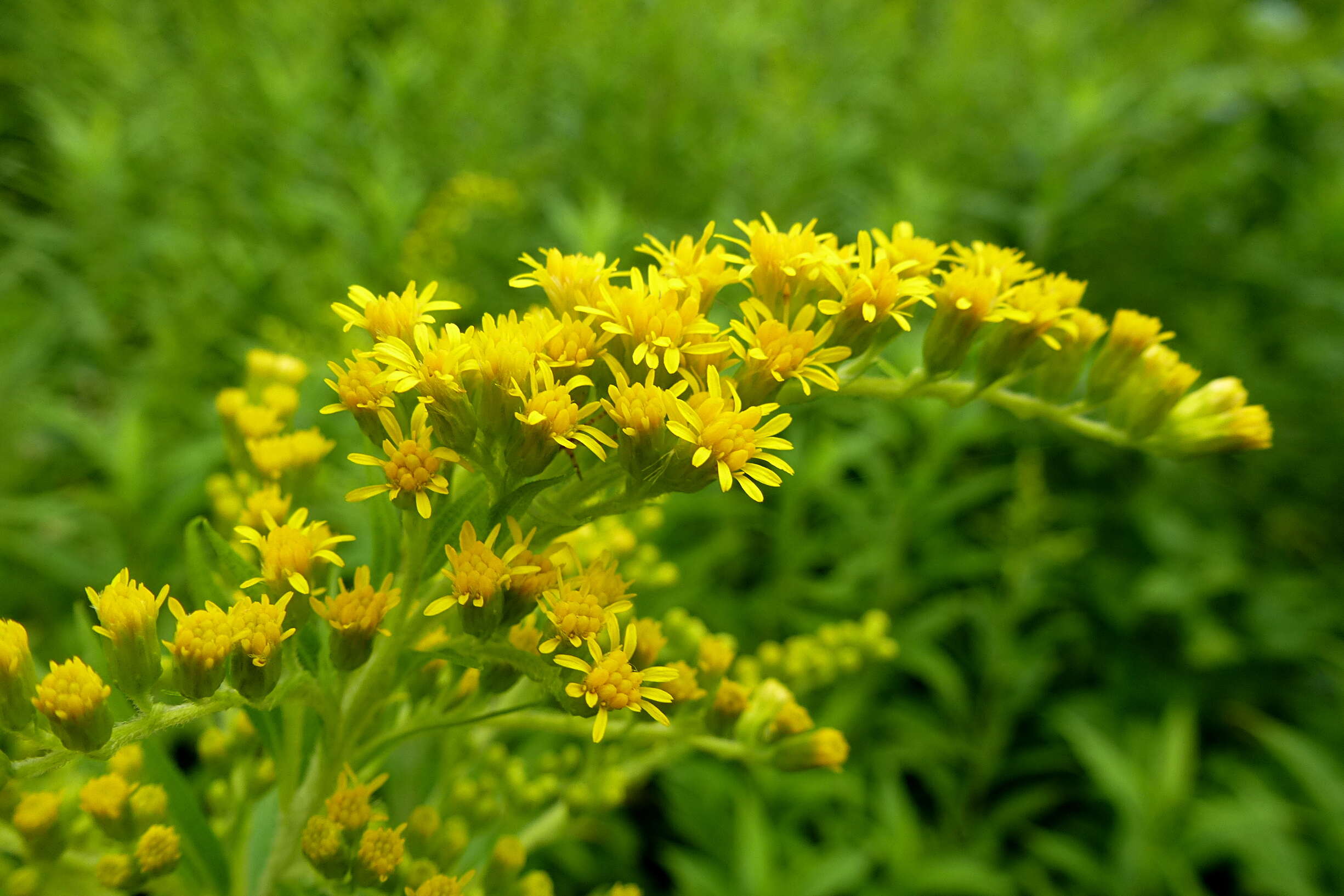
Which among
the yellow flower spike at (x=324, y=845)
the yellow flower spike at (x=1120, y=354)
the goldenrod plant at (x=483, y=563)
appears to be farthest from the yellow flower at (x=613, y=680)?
the yellow flower spike at (x=1120, y=354)

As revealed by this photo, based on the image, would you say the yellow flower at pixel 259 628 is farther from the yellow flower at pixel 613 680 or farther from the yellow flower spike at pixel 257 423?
the yellow flower spike at pixel 257 423

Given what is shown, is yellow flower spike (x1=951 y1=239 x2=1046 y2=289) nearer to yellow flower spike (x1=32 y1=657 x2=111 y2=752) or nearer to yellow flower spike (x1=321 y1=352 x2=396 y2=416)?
yellow flower spike (x1=321 y1=352 x2=396 y2=416)

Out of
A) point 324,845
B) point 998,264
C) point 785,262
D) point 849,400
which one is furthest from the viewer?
point 849,400

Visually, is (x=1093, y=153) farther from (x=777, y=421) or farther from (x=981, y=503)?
(x=777, y=421)

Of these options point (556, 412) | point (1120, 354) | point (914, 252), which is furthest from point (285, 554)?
point (1120, 354)

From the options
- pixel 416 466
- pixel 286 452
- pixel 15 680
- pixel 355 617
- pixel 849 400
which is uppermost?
pixel 849 400

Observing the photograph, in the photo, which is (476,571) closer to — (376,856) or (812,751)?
(376,856)
